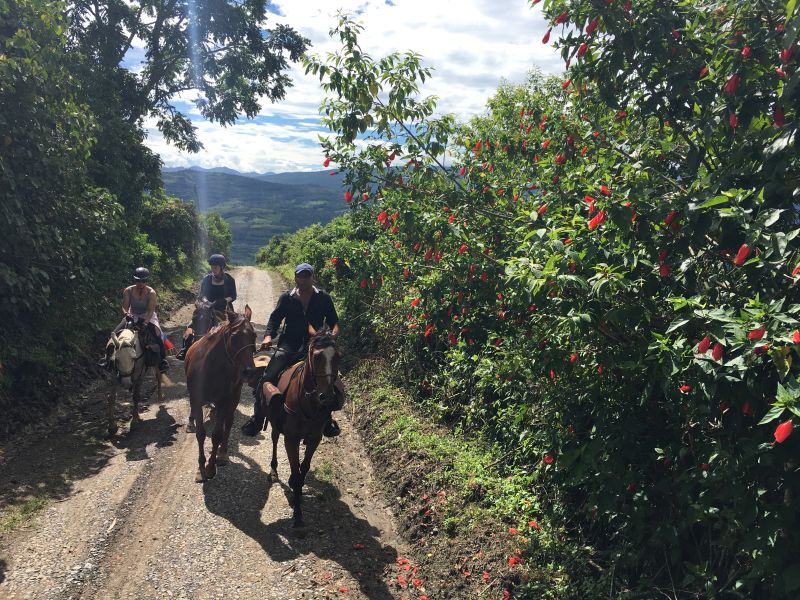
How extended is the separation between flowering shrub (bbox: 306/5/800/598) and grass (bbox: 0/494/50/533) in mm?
6147

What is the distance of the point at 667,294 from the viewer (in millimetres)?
4211

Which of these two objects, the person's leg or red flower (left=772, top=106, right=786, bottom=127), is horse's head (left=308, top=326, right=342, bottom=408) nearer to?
the person's leg

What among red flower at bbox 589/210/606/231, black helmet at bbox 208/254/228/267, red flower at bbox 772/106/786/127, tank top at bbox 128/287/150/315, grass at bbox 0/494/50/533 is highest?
red flower at bbox 772/106/786/127

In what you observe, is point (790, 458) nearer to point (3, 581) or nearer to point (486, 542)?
point (486, 542)

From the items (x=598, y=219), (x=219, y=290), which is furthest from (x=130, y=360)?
(x=598, y=219)

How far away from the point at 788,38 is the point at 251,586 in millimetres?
6566

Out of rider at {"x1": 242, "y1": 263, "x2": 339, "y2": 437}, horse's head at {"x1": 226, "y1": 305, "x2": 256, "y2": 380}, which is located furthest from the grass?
horse's head at {"x1": 226, "y1": 305, "x2": 256, "y2": 380}

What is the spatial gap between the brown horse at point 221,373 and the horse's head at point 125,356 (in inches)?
76.2

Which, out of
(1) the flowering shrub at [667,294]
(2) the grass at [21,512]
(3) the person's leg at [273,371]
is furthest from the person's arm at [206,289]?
(1) the flowering shrub at [667,294]

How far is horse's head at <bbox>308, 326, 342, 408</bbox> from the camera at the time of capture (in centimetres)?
611

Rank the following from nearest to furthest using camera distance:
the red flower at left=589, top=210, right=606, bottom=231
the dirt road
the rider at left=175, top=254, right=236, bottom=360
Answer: the red flower at left=589, top=210, right=606, bottom=231 → the dirt road → the rider at left=175, top=254, right=236, bottom=360

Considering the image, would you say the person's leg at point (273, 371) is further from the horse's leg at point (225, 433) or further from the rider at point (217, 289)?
the rider at point (217, 289)

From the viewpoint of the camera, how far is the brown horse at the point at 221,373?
7680 mm

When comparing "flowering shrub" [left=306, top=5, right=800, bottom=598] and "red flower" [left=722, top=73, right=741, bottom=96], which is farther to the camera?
"red flower" [left=722, top=73, right=741, bottom=96]
